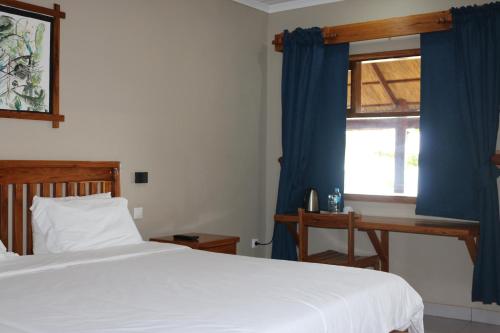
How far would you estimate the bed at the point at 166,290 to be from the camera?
191cm

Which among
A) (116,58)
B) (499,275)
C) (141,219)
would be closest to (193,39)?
(116,58)

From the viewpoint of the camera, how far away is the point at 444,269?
439cm

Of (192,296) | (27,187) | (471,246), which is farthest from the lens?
(471,246)

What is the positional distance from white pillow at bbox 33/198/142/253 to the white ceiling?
7.76ft

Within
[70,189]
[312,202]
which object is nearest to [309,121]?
[312,202]

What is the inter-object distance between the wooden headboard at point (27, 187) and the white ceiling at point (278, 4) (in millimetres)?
2210

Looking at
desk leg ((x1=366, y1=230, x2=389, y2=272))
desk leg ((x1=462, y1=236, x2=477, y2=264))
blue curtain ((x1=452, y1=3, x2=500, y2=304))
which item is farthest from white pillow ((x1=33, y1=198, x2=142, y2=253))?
blue curtain ((x1=452, y1=3, x2=500, y2=304))

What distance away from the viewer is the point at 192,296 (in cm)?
225

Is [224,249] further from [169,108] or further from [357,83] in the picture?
[357,83]

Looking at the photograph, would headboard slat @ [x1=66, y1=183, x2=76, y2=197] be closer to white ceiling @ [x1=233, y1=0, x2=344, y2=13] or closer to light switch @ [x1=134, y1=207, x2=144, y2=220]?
light switch @ [x1=134, y1=207, x2=144, y2=220]

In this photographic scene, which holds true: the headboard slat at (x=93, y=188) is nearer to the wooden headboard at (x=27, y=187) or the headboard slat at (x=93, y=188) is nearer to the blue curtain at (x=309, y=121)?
the wooden headboard at (x=27, y=187)

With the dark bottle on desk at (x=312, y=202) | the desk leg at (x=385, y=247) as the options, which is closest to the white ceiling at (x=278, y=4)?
the dark bottle on desk at (x=312, y=202)

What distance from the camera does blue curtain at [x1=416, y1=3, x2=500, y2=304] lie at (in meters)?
3.96

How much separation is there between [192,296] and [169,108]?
2302 mm
